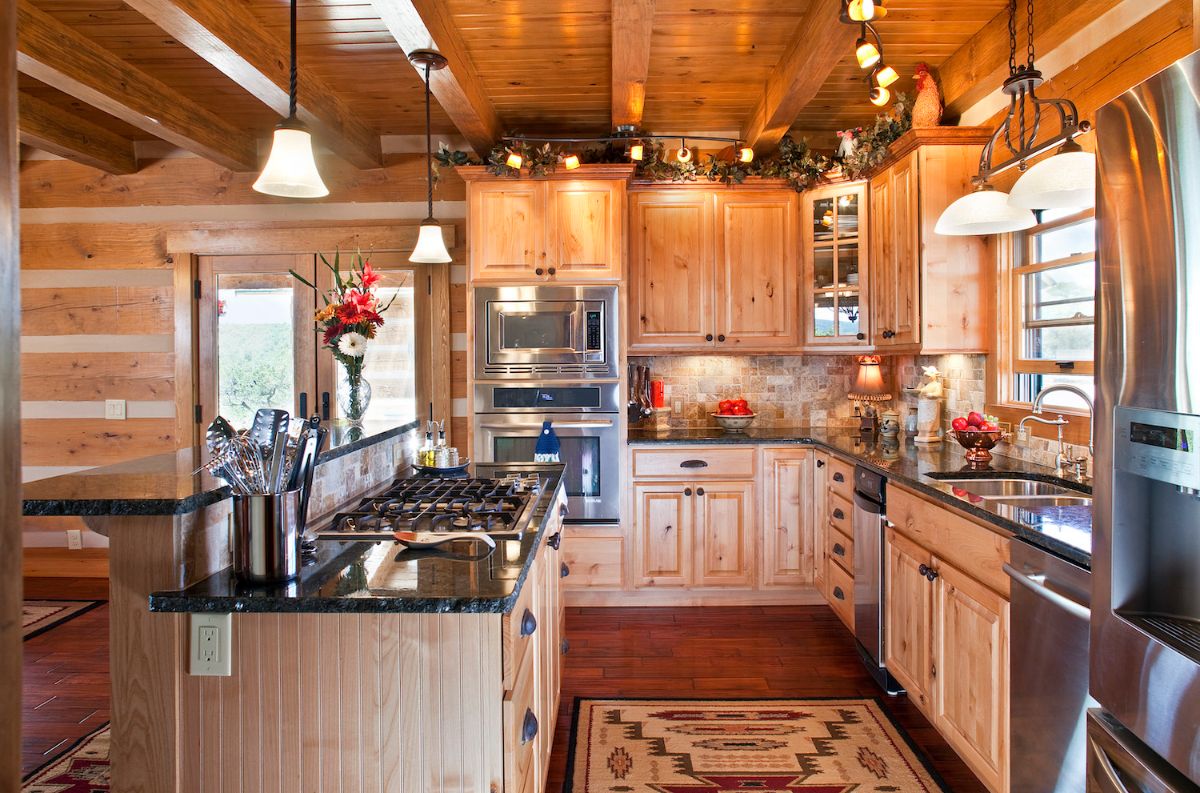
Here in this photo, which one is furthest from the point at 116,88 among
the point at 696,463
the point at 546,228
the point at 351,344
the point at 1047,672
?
the point at 1047,672

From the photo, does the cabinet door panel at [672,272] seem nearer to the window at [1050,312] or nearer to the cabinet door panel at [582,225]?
the cabinet door panel at [582,225]

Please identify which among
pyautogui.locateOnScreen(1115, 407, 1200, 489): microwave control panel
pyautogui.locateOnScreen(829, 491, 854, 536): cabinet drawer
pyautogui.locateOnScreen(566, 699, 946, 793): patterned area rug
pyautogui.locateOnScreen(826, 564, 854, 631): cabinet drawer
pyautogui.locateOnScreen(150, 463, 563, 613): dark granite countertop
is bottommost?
pyautogui.locateOnScreen(566, 699, 946, 793): patterned area rug

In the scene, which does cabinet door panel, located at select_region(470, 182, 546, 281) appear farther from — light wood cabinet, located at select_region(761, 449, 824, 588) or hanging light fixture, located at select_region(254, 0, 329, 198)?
hanging light fixture, located at select_region(254, 0, 329, 198)

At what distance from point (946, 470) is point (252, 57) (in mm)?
3140

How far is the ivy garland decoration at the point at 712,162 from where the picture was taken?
12.2 feet

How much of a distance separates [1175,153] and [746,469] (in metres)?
2.88

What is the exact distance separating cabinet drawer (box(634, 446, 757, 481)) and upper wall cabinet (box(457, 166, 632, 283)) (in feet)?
3.36

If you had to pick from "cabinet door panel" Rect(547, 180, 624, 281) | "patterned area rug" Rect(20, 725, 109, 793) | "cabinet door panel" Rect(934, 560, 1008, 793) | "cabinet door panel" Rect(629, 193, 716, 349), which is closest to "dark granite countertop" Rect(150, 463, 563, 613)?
"cabinet door panel" Rect(934, 560, 1008, 793)

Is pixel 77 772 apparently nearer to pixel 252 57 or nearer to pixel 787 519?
pixel 252 57

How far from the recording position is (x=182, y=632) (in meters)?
1.34

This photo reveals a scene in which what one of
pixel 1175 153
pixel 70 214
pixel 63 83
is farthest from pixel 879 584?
pixel 70 214

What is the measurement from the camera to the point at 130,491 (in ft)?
4.53

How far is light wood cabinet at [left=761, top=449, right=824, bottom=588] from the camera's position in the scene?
3887 millimetres

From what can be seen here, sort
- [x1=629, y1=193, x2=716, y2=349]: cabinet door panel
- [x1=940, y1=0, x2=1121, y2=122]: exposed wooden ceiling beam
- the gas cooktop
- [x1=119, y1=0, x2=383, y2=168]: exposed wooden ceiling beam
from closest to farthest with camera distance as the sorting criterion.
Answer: the gas cooktop, [x1=119, y1=0, x2=383, y2=168]: exposed wooden ceiling beam, [x1=940, y1=0, x2=1121, y2=122]: exposed wooden ceiling beam, [x1=629, y1=193, x2=716, y2=349]: cabinet door panel
